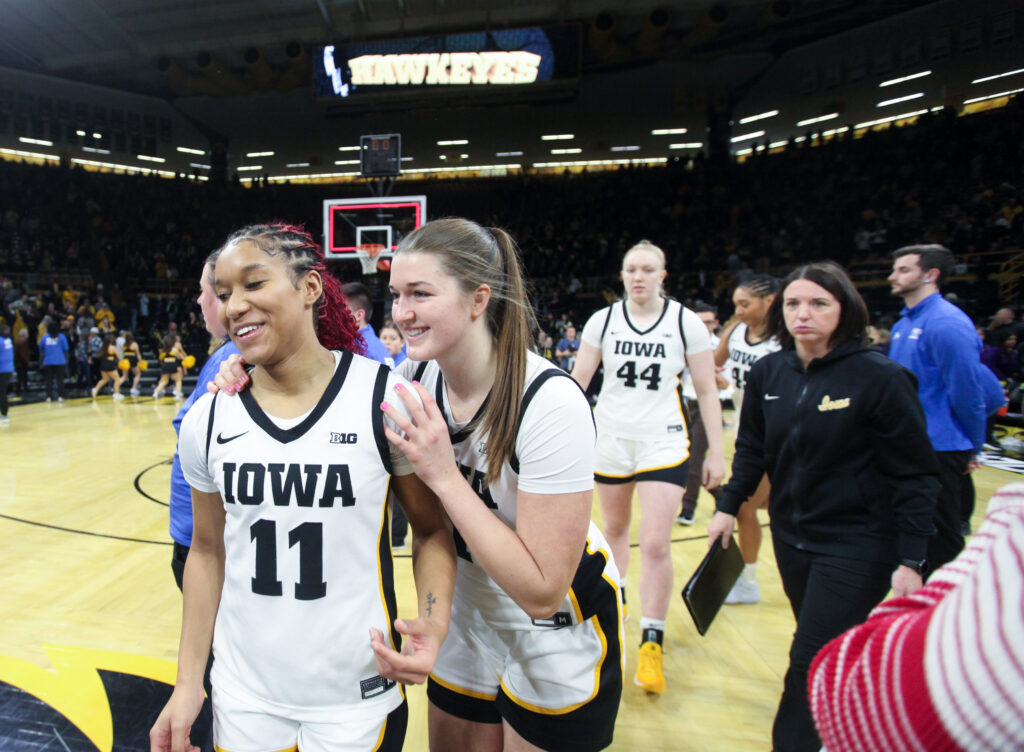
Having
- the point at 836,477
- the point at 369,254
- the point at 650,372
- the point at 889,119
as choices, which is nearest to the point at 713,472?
the point at 650,372

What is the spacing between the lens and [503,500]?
146cm

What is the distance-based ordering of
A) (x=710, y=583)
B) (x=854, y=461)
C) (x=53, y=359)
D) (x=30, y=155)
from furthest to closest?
1. (x=30, y=155)
2. (x=53, y=359)
3. (x=710, y=583)
4. (x=854, y=461)

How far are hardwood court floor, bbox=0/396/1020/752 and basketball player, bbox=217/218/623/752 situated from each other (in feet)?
3.79

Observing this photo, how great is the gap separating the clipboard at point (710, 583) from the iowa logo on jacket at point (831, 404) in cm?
65

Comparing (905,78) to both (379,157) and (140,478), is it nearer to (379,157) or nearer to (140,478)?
(379,157)

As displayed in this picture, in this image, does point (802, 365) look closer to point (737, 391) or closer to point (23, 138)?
point (737, 391)

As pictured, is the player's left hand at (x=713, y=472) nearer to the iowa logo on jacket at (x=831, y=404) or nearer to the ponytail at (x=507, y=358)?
the iowa logo on jacket at (x=831, y=404)

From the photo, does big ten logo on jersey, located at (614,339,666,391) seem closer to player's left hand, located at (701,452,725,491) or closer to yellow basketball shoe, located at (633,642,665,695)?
player's left hand, located at (701,452,725,491)

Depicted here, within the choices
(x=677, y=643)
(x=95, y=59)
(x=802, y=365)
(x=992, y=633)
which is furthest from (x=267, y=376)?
(x=95, y=59)

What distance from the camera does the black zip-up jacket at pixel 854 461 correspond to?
1940 millimetres

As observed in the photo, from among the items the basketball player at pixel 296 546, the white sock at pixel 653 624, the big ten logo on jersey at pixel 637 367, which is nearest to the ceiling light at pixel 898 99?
the big ten logo on jersey at pixel 637 367

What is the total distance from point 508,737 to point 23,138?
85.1 feet

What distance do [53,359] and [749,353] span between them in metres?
13.4

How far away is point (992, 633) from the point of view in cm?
47
